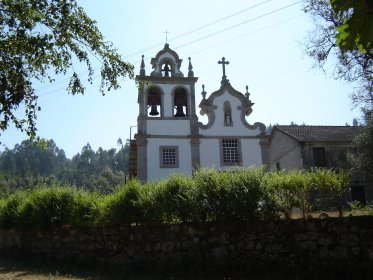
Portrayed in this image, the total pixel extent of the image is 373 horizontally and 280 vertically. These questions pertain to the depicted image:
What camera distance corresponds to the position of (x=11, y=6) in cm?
826

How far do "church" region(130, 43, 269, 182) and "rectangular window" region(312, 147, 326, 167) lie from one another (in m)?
3.76

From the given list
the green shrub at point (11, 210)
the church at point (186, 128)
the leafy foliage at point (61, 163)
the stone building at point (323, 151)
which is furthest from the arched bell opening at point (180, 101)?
the leafy foliage at point (61, 163)

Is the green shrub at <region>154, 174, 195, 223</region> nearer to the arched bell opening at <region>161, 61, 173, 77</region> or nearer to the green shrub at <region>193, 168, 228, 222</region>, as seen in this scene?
the green shrub at <region>193, 168, 228, 222</region>

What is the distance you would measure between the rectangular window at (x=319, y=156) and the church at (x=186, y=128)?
3.76 metres

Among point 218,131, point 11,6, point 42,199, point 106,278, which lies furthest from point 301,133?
point 11,6

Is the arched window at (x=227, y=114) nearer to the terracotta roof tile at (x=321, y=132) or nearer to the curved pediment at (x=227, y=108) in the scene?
the curved pediment at (x=227, y=108)

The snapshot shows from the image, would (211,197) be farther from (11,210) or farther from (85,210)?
(11,210)

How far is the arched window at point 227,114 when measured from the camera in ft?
105

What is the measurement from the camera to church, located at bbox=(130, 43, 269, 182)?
98.4 ft

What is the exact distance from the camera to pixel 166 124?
3058 centimetres

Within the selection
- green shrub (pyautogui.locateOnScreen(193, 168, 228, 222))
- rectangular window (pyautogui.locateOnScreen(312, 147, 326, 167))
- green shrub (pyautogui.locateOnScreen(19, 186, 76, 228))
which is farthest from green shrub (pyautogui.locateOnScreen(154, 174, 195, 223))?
rectangular window (pyautogui.locateOnScreen(312, 147, 326, 167))

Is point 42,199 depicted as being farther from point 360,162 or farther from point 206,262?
point 360,162

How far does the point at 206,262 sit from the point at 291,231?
2.24 m

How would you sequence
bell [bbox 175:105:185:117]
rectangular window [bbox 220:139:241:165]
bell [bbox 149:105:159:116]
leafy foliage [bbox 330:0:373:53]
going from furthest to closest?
bell [bbox 175:105:185:117]
rectangular window [bbox 220:139:241:165]
bell [bbox 149:105:159:116]
leafy foliage [bbox 330:0:373:53]
